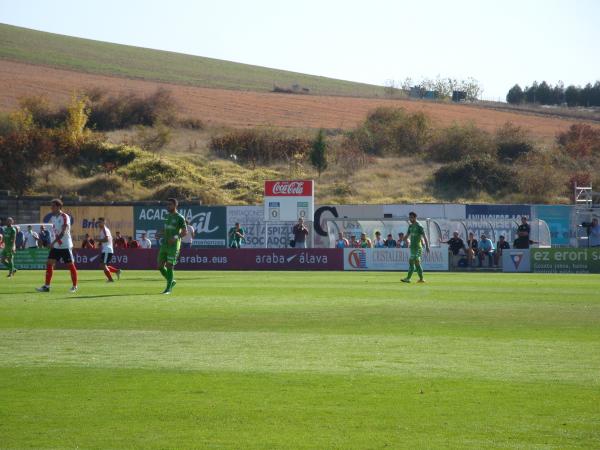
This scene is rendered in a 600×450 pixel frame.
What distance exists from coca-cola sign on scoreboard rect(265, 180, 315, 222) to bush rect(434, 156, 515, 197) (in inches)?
1034

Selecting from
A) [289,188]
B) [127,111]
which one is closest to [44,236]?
[289,188]

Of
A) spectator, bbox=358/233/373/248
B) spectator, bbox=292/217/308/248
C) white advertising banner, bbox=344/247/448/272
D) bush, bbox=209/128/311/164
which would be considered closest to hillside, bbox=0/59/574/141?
bush, bbox=209/128/311/164

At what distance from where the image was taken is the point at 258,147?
80.0 m

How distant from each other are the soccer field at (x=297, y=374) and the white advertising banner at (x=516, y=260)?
18857 mm

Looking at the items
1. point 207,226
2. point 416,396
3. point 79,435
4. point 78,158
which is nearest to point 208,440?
point 79,435

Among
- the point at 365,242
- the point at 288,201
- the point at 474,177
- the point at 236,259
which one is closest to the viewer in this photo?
the point at 236,259

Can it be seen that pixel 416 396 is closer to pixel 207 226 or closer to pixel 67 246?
pixel 67 246

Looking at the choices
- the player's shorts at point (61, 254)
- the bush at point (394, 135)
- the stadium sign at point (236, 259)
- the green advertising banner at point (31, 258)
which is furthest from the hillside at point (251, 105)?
the player's shorts at point (61, 254)

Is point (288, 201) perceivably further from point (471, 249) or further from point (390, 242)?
point (471, 249)

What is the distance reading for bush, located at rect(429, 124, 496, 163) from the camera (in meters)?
80.3

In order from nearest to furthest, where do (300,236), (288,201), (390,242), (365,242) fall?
1. (365,242)
2. (390,242)
3. (300,236)
4. (288,201)

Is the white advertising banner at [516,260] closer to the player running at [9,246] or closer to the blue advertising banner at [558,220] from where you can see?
the blue advertising banner at [558,220]

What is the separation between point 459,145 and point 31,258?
48946mm

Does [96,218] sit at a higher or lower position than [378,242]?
higher
